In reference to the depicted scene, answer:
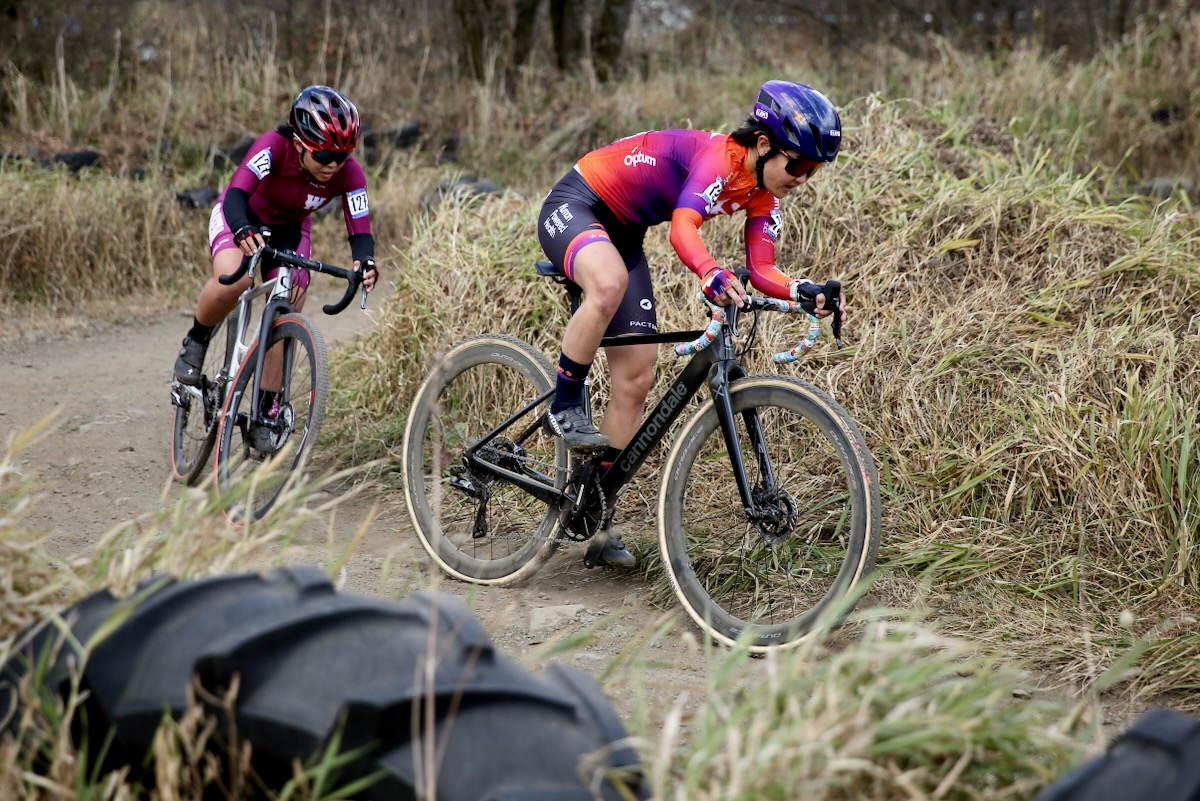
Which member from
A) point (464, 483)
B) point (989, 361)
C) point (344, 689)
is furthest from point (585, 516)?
point (344, 689)

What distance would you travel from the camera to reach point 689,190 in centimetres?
416

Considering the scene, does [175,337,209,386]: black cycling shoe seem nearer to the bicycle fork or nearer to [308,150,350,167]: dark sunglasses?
[308,150,350,167]: dark sunglasses

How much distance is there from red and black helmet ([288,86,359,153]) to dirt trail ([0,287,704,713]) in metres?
1.43

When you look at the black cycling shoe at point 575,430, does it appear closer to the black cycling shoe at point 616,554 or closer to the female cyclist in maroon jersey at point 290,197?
the black cycling shoe at point 616,554

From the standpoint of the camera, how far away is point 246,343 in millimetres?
5934

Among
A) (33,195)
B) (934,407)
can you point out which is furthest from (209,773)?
(33,195)

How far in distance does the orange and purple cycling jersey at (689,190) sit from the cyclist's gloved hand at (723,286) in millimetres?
48

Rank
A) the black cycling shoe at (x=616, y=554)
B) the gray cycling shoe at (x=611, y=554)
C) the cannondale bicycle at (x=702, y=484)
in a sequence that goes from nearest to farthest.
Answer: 1. the cannondale bicycle at (x=702, y=484)
2. the gray cycling shoe at (x=611, y=554)
3. the black cycling shoe at (x=616, y=554)

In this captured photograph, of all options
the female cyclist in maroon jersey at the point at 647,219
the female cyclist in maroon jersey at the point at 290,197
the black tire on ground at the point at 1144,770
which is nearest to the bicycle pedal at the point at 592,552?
the female cyclist in maroon jersey at the point at 647,219

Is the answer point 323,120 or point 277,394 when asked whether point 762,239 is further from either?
point 277,394

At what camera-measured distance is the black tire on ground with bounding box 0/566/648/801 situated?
1.86m

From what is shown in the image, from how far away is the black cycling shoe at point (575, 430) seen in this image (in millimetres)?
4535

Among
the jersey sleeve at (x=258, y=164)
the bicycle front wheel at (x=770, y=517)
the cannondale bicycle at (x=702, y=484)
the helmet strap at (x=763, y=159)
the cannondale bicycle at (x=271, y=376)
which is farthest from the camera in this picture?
the jersey sleeve at (x=258, y=164)

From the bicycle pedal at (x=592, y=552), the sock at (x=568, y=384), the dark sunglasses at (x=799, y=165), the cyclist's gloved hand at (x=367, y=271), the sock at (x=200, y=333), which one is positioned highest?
the dark sunglasses at (x=799, y=165)
